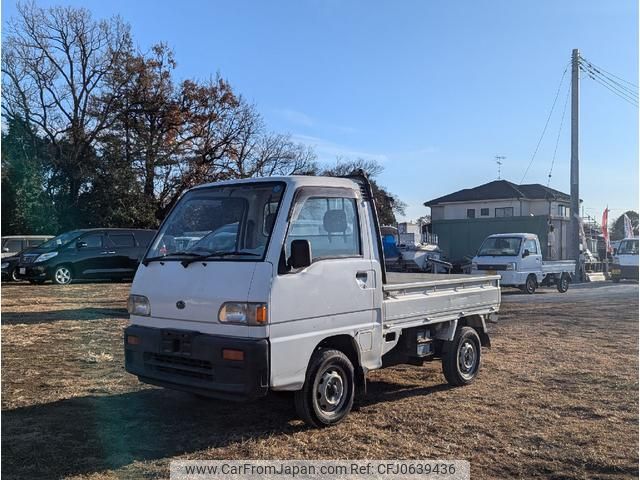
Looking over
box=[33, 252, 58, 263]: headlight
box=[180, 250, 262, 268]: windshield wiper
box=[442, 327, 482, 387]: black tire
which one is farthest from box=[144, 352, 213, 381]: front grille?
box=[33, 252, 58, 263]: headlight

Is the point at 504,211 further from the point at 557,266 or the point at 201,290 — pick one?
the point at 201,290

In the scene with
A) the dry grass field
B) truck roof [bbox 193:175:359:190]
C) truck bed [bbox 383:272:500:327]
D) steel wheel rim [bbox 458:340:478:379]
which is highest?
truck roof [bbox 193:175:359:190]

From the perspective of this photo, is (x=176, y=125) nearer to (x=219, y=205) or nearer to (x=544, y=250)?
(x=544, y=250)

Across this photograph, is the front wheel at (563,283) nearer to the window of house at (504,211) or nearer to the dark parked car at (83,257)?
the dark parked car at (83,257)

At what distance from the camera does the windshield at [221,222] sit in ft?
17.6

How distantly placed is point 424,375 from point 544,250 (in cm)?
1977

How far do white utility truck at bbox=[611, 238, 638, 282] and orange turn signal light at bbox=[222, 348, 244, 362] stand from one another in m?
26.5

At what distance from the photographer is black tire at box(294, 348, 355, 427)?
17.2 ft

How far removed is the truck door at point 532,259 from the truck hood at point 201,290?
55.2 feet

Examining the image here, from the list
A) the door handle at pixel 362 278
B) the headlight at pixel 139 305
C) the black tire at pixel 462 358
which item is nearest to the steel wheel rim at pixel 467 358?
the black tire at pixel 462 358

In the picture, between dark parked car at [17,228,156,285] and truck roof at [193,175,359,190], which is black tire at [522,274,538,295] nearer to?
dark parked car at [17,228,156,285]

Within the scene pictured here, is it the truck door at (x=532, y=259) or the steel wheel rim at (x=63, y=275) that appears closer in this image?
the steel wheel rim at (x=63, y=275)

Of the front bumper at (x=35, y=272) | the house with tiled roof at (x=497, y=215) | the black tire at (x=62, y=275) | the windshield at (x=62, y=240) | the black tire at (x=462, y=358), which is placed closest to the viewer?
the black tire at (x=462, y=358)

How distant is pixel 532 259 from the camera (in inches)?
811
